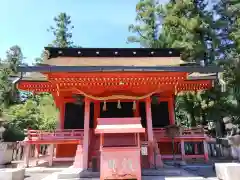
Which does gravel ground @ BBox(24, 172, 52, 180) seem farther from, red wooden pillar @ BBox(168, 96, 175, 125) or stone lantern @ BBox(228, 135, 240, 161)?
stone lantern @ BBox(228, 135, 240, 161)

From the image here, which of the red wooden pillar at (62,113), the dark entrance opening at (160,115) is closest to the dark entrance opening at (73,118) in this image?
the red wooden pillar at (62,113)

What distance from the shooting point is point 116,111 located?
33.5 ft

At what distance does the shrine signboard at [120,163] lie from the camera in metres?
6.06

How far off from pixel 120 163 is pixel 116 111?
4.22 meters

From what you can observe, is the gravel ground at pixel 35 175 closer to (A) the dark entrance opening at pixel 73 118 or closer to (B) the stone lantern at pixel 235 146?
(A) the dark entrance opening at pixel 73 118

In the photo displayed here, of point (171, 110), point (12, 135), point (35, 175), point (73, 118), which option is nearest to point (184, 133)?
point (171, 110)

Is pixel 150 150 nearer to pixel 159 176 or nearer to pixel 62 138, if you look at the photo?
pixel 159 176

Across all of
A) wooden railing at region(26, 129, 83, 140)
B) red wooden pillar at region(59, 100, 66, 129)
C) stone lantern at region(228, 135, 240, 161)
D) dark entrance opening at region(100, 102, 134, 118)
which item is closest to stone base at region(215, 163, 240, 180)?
dark entrance opening at region(100, 102, 134, 118)

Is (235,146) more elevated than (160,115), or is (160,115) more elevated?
(160,115)

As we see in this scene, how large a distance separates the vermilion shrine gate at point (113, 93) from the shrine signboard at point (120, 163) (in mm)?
104

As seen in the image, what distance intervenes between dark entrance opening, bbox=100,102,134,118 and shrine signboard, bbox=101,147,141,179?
3.98 m

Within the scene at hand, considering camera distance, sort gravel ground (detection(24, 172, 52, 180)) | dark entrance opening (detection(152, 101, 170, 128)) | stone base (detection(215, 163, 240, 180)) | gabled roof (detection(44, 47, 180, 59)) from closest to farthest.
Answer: stone base (detection(215, 163, 240, 180)), gravel ground (detection(24, 172, 52, 180)), dark entrance opening (detection(152, 101, 170, 128)), gabled roof (detection(44, 47, 180, 59))

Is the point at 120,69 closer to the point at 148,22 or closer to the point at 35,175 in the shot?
the point at 35,175

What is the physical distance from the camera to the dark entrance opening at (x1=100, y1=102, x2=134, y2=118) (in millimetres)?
10164
